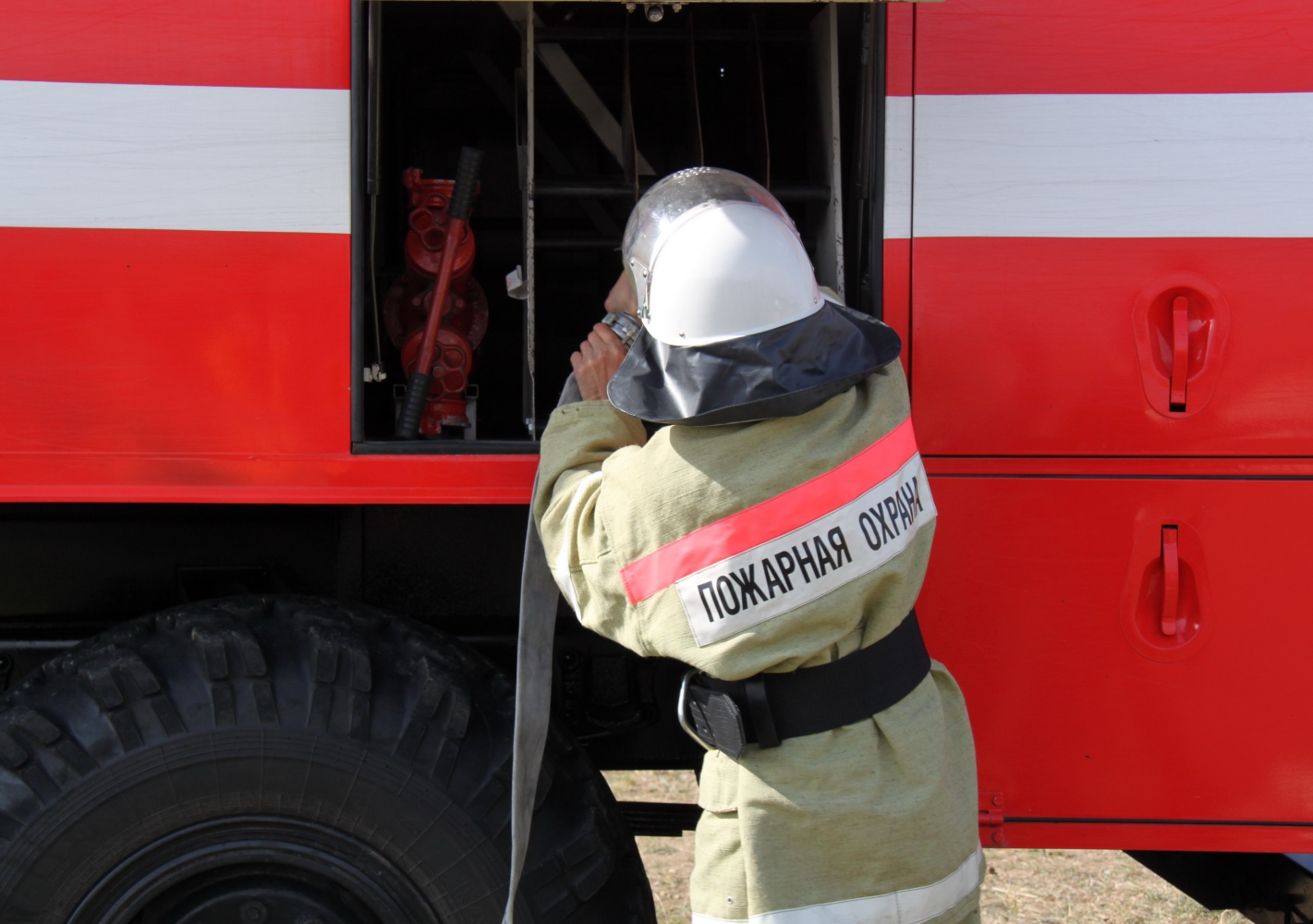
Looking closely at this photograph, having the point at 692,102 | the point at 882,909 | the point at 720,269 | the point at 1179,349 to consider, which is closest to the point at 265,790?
the point at 882,909

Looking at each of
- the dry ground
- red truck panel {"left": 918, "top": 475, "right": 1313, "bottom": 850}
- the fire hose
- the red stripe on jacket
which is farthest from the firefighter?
the dry ground

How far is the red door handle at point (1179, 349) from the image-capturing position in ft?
5.67

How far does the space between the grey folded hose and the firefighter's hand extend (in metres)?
0.05

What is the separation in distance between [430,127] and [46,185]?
1.06 m

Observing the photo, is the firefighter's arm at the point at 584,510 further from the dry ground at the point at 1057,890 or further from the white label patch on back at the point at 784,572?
the dry ground at the point at 1057,890

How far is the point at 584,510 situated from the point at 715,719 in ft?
1.16

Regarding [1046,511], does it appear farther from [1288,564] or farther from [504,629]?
[504,629]

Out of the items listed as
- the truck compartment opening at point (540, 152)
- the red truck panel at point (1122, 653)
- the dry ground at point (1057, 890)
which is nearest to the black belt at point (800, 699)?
the red truck panel at point (1122, 653)

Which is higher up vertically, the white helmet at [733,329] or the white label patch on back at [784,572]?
the white helmet at [733,329]

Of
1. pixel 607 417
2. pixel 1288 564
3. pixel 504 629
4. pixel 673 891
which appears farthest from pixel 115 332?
pixel 673 891

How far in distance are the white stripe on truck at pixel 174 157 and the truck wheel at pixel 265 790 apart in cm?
67

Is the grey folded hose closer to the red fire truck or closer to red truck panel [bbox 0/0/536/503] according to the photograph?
the red fire truck

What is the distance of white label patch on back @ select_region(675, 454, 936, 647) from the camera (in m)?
1.39

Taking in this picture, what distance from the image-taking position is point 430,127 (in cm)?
252
